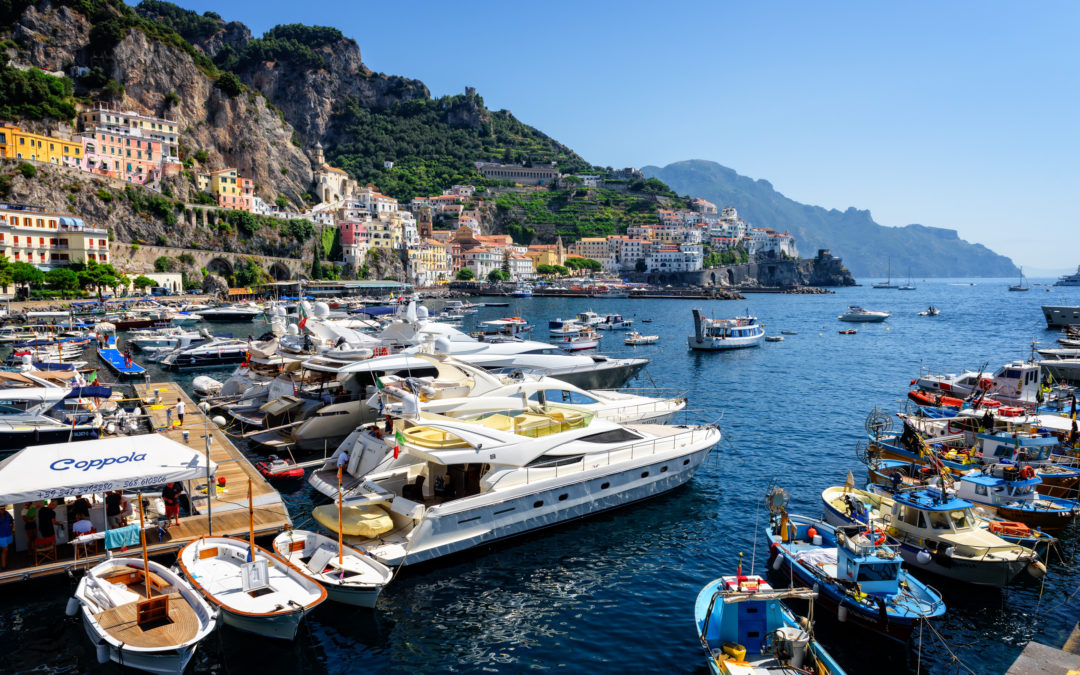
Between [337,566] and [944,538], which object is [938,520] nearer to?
[944,538]

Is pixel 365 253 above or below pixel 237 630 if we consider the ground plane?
above

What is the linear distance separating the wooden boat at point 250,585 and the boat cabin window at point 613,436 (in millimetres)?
8990

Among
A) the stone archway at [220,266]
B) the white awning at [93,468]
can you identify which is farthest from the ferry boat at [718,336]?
the stone archway at [220,266]

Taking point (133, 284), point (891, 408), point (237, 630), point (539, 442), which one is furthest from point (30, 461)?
point (133, 284)

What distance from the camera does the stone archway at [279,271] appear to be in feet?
371

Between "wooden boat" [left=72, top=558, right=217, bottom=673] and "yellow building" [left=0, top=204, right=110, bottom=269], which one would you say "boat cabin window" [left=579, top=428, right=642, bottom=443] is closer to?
"wooden boat" [left=72, top=558, right=217, bottom=673]

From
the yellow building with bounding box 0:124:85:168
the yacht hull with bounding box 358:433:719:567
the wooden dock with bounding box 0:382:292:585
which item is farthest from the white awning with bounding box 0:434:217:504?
the yellow building with bounding box 0:124:85:168

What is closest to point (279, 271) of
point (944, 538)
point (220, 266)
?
point (220, 266)

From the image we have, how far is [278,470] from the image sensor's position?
21.5 m

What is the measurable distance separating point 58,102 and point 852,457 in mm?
119096

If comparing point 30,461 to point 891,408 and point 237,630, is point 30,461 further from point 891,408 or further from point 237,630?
point 891,408

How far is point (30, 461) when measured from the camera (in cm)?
1402

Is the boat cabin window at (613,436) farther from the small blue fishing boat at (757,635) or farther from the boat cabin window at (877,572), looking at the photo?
the boat cabin window at (877,572)

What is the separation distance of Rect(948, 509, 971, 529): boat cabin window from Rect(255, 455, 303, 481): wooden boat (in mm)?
19176
